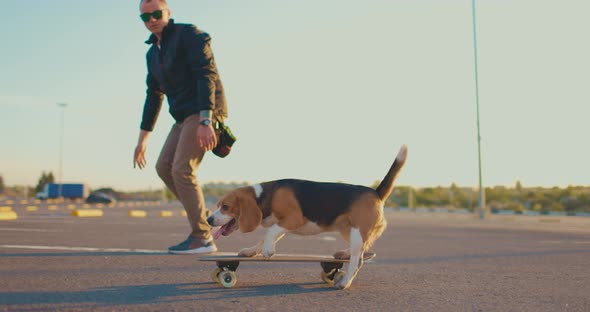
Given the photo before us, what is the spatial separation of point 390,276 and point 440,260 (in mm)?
1730

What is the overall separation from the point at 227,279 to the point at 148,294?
0.58 m

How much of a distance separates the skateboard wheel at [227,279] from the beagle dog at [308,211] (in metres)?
0.22

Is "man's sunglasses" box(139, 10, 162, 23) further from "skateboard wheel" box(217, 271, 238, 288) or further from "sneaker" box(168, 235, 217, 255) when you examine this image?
"skateboard wheel" box(217, 271, 238, 288)

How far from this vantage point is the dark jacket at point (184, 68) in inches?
221

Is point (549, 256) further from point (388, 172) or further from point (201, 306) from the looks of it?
point (201, 306)

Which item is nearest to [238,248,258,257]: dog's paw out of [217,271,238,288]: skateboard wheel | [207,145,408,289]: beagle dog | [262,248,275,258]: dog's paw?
[207,145,408,289]: beagle dog

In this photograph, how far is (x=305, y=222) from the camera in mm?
3949

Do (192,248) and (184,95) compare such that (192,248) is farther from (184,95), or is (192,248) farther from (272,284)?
(272,284)

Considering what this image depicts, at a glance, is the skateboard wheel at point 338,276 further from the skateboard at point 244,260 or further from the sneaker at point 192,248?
the sneaker at point 192,248

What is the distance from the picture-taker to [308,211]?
3928 millimetres

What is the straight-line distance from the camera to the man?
18.8 ft

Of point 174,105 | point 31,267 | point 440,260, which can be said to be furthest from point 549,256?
point 31,267

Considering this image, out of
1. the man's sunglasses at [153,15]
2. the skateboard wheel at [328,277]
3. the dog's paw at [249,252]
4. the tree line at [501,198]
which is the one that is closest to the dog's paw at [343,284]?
the skateboard wheel at [328,277]

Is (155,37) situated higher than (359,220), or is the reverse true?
(155,37)
